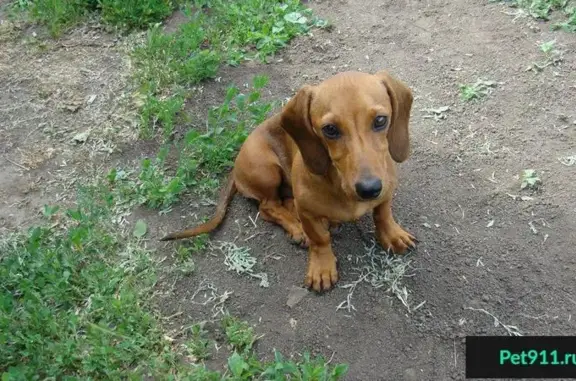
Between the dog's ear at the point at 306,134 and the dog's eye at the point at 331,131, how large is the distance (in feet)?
0.50

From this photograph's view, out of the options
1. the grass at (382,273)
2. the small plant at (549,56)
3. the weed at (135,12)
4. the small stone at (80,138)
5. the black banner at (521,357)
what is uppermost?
the weed at (135,12)

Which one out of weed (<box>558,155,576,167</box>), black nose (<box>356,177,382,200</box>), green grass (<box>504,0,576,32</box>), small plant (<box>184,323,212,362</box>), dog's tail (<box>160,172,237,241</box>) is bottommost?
small plant (<box>184,323,212,362</box>)

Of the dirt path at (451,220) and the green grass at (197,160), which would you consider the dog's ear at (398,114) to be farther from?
the green grass at (197,160)

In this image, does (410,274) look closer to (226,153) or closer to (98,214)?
(226,153)

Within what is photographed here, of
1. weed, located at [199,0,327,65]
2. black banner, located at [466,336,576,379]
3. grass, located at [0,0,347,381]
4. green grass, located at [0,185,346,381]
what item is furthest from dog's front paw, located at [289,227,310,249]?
weed, located at [199,0,327,65]

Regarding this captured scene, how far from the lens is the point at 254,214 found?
A: 418 cm

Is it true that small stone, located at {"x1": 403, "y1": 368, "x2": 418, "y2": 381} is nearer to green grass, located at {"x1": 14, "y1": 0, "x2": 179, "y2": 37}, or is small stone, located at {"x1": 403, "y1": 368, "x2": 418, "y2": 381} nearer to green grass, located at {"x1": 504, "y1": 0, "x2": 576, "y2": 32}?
green grass, located at {"x1": 504, "y1": 0, "x2": 576, "y2": 32}

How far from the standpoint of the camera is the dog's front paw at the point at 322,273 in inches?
143

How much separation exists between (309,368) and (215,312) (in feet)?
2.51

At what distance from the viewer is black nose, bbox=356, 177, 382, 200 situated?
291 centimetres

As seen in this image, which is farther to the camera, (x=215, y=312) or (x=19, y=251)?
(x=19, y=251)

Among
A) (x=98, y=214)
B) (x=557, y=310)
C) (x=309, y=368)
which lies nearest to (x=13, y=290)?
(x=98, y=214)

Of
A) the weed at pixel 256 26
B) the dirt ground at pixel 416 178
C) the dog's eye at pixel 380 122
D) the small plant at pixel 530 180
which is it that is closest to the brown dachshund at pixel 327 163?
the dog's eye at pixel 380 122

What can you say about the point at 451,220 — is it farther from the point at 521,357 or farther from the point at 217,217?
the point at 217,217
